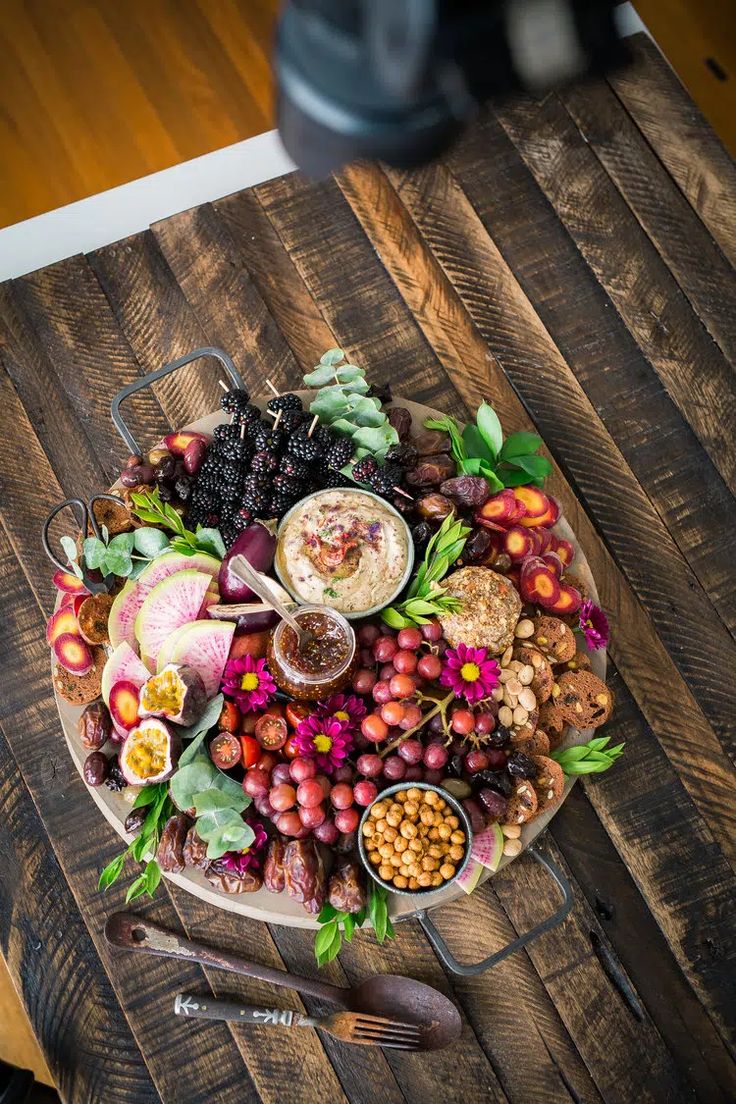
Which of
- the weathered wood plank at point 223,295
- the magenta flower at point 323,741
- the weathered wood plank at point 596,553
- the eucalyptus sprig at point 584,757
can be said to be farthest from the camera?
the weathered wood plank at point 223,295

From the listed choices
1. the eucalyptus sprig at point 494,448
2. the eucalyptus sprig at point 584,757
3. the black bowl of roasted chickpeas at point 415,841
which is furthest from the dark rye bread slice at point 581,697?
the eucalyptus sprig at point 494,448

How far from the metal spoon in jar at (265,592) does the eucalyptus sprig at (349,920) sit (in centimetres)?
47

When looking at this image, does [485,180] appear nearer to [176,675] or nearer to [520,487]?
[520,487]

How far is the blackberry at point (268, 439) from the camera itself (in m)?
1.69

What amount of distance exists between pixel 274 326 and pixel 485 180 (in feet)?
2.43

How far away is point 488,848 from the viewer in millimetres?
1611

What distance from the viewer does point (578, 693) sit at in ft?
5.56

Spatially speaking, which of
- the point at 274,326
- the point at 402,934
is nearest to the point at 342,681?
the point at 402,934

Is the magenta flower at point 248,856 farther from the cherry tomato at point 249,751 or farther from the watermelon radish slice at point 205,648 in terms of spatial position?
the watermelon radish slice at point 205,648

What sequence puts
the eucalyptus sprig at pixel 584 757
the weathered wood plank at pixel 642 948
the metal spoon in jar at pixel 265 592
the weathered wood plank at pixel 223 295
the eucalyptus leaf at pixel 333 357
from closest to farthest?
1. the metal spoon in jar at pixel 265 592
2. the eucalyptus sprig at pixel 584 757
3. the eucalyptus leaf at pixel 333 357
4. the weathered wood plank at pixel 642 948
5. the weathered wood plank at pixel 223 295

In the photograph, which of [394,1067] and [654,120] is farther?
[654,120]

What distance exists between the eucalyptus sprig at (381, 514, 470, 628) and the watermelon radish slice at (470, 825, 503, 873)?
41cm

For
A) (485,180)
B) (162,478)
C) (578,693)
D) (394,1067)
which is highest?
(485,180)

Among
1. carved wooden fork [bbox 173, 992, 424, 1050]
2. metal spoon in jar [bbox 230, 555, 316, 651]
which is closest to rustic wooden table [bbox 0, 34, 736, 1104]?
carved wooden fork [bbox 173, 992, 424, 1050]
